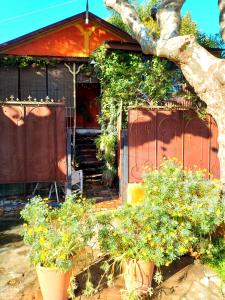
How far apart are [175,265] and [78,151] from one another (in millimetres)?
7892

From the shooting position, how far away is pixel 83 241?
4520 mm

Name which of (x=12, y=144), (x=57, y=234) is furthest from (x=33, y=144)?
(x=57, y=234)

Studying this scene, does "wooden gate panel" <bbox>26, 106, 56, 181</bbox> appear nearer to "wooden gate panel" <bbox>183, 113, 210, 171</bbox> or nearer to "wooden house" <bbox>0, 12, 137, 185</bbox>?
"wooden gate panel" <bbox>183, 113, 210, 171</bbox>

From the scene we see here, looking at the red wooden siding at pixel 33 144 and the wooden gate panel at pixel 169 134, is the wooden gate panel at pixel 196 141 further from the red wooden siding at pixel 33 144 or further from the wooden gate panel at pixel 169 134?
the red wooden siding at pixel 33 144

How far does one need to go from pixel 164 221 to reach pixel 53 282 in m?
1.65

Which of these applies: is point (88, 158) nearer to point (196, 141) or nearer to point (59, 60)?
point (59, 60)

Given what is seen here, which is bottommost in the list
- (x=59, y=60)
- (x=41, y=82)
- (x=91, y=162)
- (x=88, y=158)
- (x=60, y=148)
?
(x=91, y=162)

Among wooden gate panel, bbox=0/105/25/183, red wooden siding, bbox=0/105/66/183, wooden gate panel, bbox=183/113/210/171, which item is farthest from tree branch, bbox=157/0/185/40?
wooden gate panel, bbox=0/105/25/183

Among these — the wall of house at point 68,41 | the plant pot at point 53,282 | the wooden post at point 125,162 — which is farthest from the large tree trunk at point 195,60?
the wall of house at point 68,41

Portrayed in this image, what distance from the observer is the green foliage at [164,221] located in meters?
4.44

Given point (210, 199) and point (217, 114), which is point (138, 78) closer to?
point (217, 114)

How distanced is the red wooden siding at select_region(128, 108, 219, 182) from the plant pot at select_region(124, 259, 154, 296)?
4.35 meters

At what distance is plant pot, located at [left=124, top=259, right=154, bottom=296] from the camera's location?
14.9ft

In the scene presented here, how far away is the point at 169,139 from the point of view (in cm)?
923
